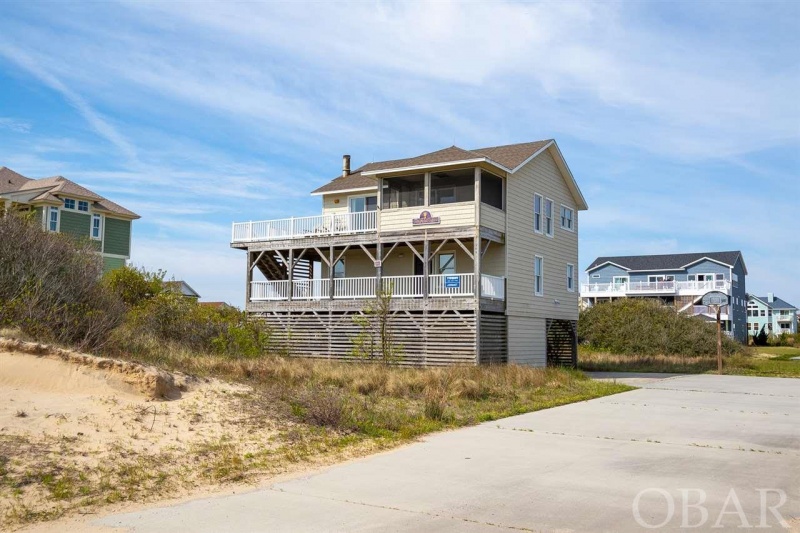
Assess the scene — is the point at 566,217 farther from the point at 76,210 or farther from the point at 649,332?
the point at 76,210

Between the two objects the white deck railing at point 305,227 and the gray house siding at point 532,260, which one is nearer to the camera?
the gray house siding at point 532,260

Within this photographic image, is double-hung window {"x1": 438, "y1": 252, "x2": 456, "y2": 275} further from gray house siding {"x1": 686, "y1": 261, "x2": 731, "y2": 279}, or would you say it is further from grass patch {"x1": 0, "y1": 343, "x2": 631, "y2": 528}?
gray house siding {"x1": 686, "y1": 261, "x2": 731, "y2": 279}

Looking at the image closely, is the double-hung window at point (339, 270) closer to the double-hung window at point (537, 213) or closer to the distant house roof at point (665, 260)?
the double-hung window at point (537, 213)

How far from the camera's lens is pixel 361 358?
2719 centimetres

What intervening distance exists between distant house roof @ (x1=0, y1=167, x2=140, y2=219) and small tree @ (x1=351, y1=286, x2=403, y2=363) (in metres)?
25.2

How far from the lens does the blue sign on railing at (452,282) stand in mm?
26438

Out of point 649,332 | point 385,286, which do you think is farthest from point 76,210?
point 649,332

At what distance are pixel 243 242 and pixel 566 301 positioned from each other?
574 inches

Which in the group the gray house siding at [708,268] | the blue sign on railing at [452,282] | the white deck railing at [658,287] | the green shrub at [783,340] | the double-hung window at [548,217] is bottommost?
the green shrub at [783,340]

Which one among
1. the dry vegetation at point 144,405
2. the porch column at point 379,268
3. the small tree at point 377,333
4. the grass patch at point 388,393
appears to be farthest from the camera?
the porch column at point 379,268

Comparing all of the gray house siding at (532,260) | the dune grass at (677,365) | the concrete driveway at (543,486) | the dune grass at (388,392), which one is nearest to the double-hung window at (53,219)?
the gray house siding at (532,260)

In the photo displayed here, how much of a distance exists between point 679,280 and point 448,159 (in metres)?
48.6

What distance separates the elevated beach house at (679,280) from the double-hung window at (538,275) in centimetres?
3204

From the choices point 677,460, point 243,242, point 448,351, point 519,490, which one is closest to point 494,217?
point 448,351
